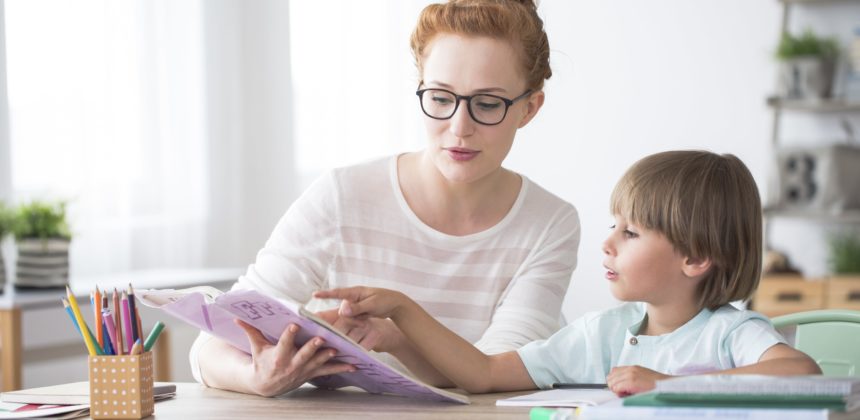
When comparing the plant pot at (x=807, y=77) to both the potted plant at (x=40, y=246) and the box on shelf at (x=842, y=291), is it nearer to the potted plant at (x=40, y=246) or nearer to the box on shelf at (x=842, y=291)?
the box on shelf at (x=842, y=291)

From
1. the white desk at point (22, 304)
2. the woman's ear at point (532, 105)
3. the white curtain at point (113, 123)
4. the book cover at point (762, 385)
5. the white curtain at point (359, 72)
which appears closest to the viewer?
the book cover at point (762, 385)

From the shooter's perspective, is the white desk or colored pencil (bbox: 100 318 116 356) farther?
the white desk

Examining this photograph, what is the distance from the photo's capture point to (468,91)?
1615 mm

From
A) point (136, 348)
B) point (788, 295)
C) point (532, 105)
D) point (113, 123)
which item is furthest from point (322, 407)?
point (788, 295)

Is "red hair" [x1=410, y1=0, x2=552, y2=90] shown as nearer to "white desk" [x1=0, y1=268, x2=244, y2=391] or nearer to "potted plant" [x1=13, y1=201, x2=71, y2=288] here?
"white desk" [x1=0, y1=268, x2=244, y2=391]

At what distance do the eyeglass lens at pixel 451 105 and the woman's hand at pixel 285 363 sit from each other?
1.51 feet

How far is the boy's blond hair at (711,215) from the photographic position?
1338 mm

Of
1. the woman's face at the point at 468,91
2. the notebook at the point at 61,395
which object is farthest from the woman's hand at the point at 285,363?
the woman's face at the point at 468,91

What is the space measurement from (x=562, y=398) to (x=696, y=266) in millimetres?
257

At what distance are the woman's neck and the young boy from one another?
0.42 m

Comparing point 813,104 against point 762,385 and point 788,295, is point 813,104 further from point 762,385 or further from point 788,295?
point 762,385

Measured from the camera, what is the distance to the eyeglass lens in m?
1.62

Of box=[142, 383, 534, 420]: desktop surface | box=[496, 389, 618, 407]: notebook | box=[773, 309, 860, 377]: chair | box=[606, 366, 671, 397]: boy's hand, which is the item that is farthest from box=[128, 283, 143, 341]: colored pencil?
box=[773, 309, 860, 377]: chair

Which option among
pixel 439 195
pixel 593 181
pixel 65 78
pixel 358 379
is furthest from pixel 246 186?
pixel 358 379
